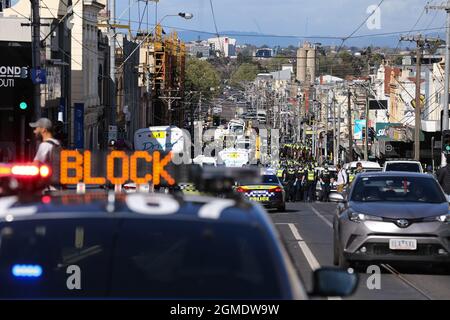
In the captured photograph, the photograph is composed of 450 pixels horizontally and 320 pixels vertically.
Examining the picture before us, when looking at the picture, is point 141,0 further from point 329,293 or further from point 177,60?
point 329,293

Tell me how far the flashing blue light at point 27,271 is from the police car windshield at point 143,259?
16mm

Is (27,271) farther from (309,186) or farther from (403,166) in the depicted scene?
(309,186)

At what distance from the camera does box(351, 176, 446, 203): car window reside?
630 inches

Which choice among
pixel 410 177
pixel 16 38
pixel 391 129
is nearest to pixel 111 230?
pixel 410 177

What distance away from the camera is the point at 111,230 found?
5871 millimetres

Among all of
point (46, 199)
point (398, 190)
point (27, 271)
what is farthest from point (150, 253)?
point (398, 190)

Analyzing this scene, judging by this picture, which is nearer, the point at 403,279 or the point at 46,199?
the point at 46,199

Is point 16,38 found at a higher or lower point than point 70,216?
higher

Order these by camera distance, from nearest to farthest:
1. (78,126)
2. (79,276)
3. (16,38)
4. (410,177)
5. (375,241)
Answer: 1. (79,276)
2. (375,241)
3. (410,177)
4. (16,38)
5. (78,126)

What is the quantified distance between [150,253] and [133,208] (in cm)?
28

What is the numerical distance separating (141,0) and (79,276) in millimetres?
53471

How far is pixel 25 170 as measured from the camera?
301 inches

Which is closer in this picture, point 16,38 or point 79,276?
point 79,276

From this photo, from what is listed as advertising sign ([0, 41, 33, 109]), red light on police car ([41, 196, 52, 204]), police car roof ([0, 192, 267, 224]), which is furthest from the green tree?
police car roof ([0, 192, 267, 224])
